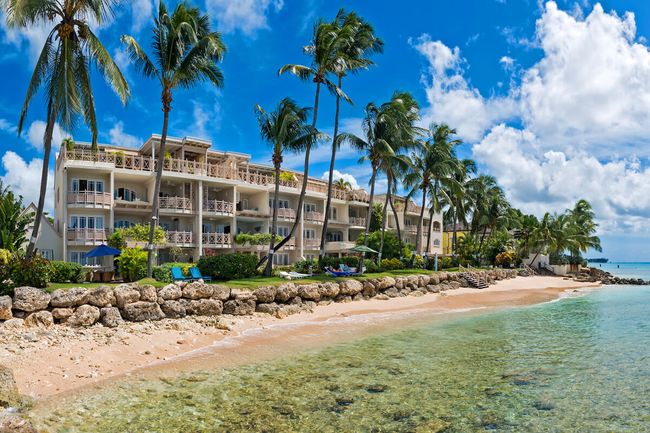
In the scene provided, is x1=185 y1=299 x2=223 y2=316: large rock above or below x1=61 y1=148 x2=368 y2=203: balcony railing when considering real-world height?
below

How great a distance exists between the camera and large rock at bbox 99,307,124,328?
50.3ft

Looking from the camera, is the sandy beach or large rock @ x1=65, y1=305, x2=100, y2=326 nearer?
the sandy beach

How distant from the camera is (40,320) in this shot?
46.3ft

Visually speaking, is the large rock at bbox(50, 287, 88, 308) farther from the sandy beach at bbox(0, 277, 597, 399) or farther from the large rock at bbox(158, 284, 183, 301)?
the large rock at bbox(158, 284, 183, 301)

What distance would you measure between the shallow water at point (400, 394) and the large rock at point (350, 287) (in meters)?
8.67

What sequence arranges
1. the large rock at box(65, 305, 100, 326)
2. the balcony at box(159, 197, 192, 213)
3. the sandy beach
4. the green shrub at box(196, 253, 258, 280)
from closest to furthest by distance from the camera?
1. the sandy beach
2. the large rock at box(65, 305, 100, 326)
3. the green shrub at box(196, 253, 258, 280)
4. the balcony at box(159, 197, 192, 213)

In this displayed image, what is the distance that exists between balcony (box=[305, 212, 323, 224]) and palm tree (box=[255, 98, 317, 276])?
527 inches

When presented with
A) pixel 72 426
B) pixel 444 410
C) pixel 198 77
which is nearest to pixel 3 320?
A: pixel 72 426

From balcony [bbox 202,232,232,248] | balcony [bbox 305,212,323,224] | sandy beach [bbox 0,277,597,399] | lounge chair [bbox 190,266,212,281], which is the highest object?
balcony [bbox 305,212,323,224]

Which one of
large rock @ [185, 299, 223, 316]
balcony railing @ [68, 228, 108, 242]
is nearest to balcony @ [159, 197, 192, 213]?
balcony railing @ [68, 228, 108, 242]

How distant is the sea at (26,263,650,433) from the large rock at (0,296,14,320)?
576cm

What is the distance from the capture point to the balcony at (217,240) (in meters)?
34.0

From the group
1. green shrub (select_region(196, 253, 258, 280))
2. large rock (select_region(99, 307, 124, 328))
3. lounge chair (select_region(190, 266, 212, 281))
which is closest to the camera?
large rock (select_region(99, 307, 124, 328))

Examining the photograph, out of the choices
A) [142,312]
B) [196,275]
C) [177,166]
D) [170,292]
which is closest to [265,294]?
[196,275]
